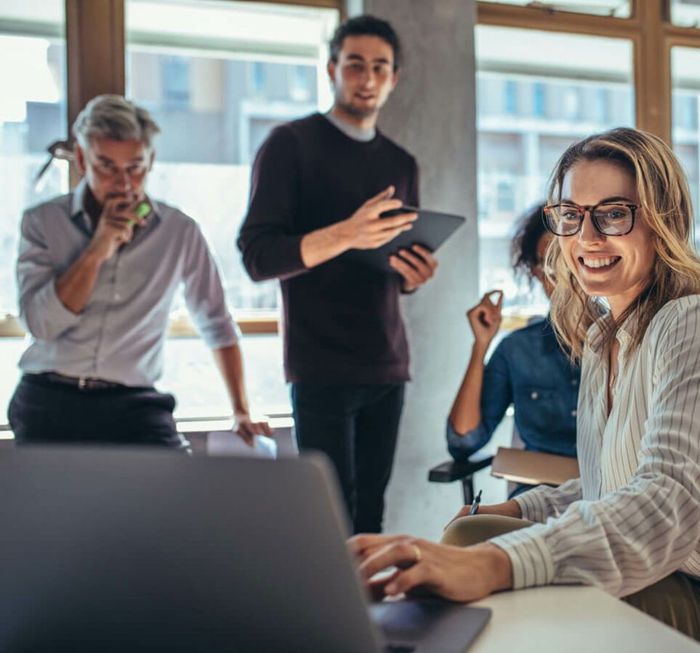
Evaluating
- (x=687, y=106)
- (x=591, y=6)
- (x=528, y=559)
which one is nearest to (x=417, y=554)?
(x=528, y=559)

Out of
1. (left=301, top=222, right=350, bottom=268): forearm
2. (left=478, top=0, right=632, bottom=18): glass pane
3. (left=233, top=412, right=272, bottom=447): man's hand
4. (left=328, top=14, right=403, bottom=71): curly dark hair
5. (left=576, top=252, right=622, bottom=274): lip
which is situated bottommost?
(left=233, top=412, right=272, bottom=447): man's hand

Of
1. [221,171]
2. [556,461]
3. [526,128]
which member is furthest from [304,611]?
[526,128]

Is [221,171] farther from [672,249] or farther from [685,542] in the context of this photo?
[685,542]

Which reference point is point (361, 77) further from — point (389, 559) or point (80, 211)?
point (389, 559)

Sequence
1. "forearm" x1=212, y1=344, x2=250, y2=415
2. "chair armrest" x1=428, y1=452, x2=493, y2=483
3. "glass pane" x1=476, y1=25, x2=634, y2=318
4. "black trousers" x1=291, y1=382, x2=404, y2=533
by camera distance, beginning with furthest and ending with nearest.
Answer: "glass pane" x1=476, y1=25, x2=634, y2=318 → "forearm" x1=212, y1=344, x2=250, y2=415 → "black trousers" x1=291, y1=382, x2=404, y2=533 → "chair armrest" x1=428, y1=452, x2=493, y2=483

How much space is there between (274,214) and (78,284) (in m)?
0.59

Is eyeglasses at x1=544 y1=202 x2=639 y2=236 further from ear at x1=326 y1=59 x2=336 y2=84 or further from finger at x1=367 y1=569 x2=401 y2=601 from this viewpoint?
ear at x1=326 y1=59 x2=336 y2=84

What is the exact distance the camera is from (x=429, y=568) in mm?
917

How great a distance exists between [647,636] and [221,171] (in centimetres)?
285

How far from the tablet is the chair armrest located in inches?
24.5

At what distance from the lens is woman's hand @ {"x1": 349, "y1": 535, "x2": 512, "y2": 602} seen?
91 centimetres

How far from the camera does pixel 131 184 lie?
8.55 ft

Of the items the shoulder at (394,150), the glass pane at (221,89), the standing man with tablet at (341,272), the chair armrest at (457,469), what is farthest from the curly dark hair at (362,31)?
the chair armrest at (457,469)

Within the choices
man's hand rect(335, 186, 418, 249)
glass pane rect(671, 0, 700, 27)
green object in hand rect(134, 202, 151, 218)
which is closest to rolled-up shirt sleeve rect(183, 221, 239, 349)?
green object in hand rect(134, 202, 151, 218)
